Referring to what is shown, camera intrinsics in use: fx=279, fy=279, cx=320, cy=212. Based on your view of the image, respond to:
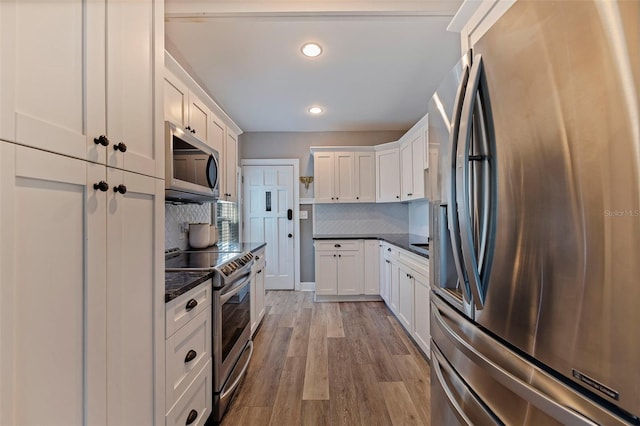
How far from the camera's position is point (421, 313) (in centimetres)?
233

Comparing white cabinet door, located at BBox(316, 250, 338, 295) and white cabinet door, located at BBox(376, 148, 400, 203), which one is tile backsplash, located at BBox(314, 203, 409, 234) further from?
white cabinet door, located at BBox(316, 250, 338, 295)

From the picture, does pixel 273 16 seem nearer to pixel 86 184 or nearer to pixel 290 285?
pixel 86 184

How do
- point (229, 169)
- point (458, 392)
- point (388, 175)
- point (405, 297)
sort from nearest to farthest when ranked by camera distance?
point (458, 392)
point (405, 297)
point (229, 169)
point (388, 175)

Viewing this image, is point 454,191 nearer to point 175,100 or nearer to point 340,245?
point 175,100

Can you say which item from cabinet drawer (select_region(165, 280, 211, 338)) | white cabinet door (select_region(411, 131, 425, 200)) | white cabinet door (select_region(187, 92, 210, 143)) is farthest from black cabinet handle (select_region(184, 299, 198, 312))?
white cabinet door (select_region(411, 131, 425, 200))

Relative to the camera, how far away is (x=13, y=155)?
1.85 feet

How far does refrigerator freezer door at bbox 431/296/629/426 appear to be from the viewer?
578mm

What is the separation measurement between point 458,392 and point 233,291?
4.43ft

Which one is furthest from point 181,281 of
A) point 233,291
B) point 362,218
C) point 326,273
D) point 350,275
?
point 362,218

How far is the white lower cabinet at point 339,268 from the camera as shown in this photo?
392 centimetres

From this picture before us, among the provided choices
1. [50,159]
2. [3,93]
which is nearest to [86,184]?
[50,159]

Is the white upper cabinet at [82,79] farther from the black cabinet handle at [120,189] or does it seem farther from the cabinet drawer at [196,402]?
the cabinet drawer at [196,402]

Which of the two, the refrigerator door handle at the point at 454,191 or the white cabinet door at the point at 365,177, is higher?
the white cabinet door at the point at 365,177

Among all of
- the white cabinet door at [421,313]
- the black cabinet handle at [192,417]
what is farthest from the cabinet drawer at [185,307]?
the white cabinet door at [421,313]
